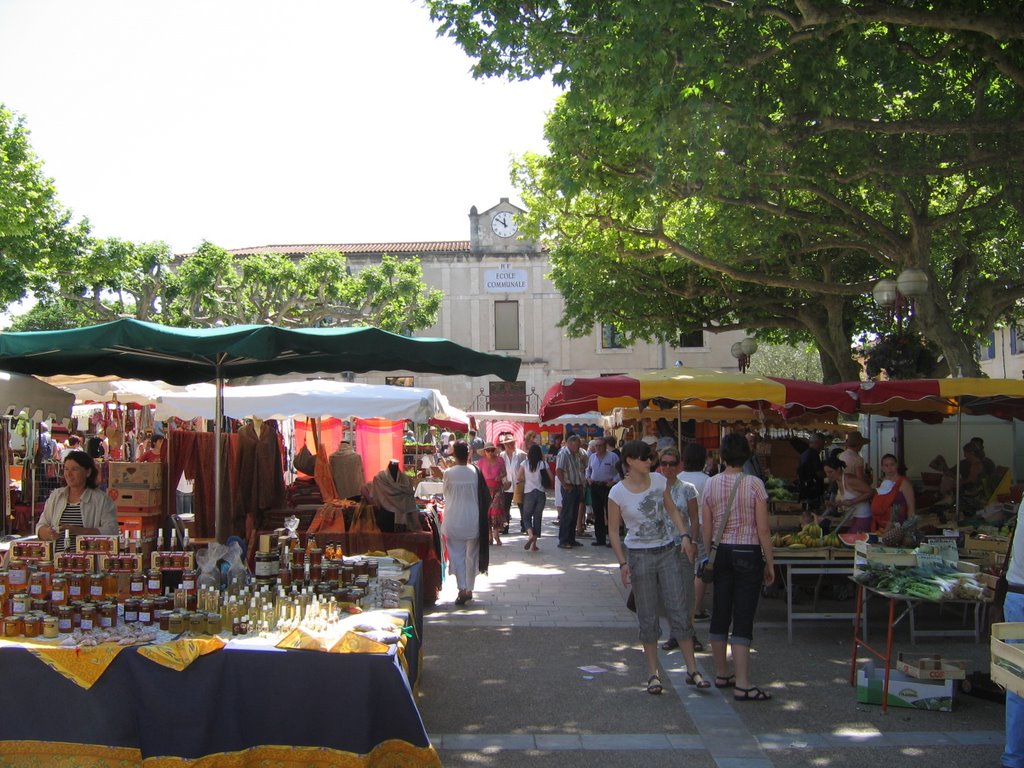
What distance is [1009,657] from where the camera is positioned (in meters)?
4.07

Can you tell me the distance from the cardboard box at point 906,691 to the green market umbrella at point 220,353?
3198 mm

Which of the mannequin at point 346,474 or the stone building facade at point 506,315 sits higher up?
the stone building facade at point 506,315

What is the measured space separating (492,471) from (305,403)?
17.2 feet

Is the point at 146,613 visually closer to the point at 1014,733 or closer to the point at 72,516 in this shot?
the point at 72,516

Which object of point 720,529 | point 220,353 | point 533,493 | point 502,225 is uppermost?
point 502,225

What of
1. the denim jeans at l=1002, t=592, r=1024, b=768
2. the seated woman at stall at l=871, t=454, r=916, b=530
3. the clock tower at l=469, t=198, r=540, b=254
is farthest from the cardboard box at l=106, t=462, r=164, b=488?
the clock tower at l=469, t=198, r=540, b=254

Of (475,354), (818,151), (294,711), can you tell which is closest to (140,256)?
(818,151)

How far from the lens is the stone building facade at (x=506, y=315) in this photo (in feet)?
126

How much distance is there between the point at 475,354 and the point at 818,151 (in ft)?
22.8

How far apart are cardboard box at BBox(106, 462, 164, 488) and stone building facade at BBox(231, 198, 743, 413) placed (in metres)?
28.5

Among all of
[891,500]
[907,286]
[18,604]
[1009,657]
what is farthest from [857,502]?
[18,604]

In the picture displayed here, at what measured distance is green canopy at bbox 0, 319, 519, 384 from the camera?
5653 mm

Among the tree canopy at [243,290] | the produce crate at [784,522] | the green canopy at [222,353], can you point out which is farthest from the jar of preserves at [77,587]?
the tree canopy at [243,290]

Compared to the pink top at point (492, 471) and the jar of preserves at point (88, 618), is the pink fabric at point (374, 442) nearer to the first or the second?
the pink top at point (492, 471)
